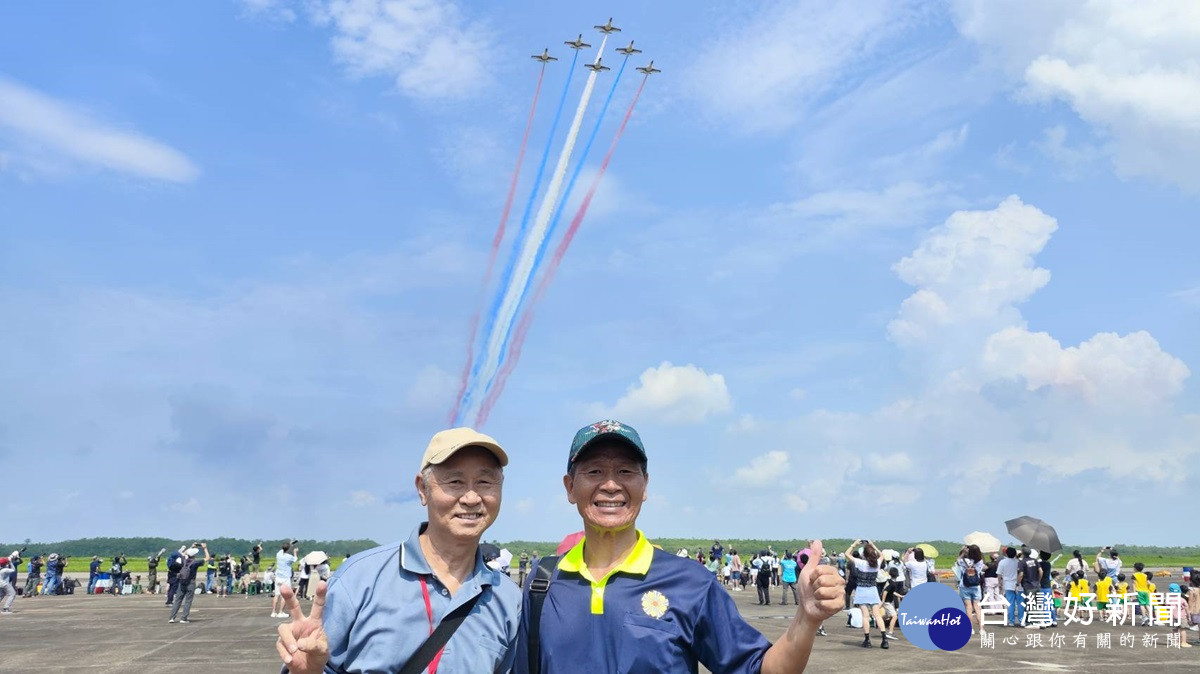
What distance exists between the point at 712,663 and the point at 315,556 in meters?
20.4

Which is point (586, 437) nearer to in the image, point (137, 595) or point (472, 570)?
point (472, 570)

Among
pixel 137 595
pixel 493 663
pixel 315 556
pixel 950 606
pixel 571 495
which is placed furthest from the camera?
pixel 137 595

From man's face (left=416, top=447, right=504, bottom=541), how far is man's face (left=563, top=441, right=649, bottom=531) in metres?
0.36

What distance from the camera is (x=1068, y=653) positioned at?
1528 centimetres

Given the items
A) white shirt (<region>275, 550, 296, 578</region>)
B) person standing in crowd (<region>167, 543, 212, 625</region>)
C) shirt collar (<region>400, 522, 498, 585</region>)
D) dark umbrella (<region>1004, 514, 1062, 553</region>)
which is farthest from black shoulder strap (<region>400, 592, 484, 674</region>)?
dark umbrella (<region>1004, 514, 1062, 553</region>)

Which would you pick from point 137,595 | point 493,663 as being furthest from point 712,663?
point 137,595

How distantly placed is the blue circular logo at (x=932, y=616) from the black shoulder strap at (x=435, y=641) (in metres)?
8.62

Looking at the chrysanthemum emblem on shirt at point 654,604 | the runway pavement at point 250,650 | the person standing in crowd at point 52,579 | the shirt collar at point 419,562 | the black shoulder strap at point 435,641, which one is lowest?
the person standing in crowd at point 52,579

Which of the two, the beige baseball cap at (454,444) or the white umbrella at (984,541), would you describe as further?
the white umbrella at (984,541)

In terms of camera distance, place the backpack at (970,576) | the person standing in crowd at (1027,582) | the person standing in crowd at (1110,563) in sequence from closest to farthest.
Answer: the backpack at (970,576)
the person standing in crowd at (1027,582)
the person standing in crowd at (1110,563)

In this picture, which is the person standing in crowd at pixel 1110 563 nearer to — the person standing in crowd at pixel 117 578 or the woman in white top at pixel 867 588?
the woman in white top at pixel 867 588

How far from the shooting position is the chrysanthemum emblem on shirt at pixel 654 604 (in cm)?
338

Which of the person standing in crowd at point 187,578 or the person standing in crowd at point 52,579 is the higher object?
the person standing in crowd at point 187,578

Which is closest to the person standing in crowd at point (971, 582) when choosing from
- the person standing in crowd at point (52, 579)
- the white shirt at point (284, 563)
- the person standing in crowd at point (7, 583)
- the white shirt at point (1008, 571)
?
the white shirt at point (1008, 571)
